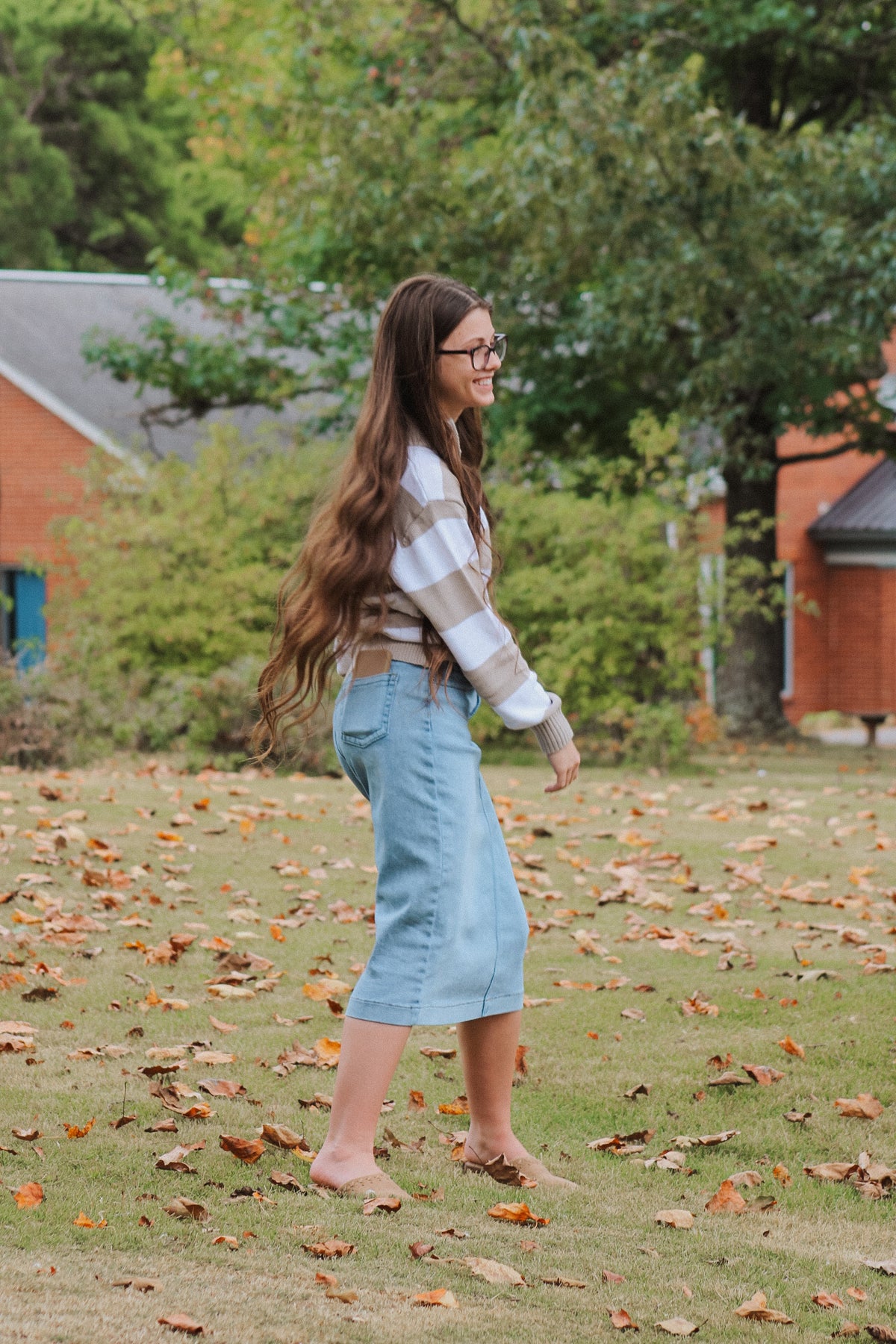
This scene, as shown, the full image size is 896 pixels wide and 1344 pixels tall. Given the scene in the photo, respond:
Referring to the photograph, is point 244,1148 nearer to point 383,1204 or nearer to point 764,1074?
point 383,1204

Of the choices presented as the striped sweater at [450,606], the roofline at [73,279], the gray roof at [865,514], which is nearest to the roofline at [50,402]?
the roofline at [73,279]

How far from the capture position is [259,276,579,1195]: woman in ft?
9.96

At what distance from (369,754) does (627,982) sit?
2.39 metres

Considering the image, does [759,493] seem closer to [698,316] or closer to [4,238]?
[698,316]

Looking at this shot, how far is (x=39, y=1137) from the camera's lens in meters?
3.39

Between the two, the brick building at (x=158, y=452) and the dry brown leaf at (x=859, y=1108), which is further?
the brick building at (x=158, y=452)

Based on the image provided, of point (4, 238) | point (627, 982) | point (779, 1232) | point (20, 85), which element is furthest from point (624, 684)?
point (20, 85)

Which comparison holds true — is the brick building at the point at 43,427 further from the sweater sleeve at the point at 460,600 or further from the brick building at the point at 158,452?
the sweater sleeve at the point at 460,600

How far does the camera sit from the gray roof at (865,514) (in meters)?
26.7

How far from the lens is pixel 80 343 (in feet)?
79.8

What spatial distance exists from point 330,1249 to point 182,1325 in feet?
1.52

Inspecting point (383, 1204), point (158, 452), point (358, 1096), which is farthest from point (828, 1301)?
point (158, 452)

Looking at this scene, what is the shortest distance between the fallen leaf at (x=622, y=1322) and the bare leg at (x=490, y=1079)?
2.30 feet

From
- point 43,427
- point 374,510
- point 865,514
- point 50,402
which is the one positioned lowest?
point 374,510
